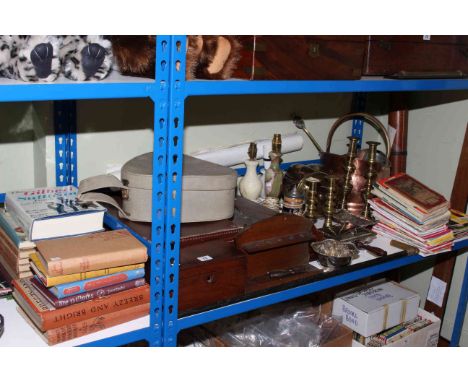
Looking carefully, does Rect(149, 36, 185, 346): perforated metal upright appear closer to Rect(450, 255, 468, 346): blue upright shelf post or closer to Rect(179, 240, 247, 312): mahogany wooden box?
Rect(179, 240, 247, 312): mahogany wooden box

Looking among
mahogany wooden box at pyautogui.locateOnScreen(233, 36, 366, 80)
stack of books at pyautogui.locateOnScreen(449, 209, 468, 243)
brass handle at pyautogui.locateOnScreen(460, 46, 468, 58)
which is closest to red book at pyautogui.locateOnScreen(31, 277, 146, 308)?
mahogany wooden box at pyautogui.locateOnScreen(233, 36, 366, 80)

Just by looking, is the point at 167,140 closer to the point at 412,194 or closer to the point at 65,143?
the point at 65,143

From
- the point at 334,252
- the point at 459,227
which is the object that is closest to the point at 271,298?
the point at 334,252

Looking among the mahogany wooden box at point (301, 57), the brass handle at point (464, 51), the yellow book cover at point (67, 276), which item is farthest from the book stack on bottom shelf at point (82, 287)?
the brass handle at point (464, 51)

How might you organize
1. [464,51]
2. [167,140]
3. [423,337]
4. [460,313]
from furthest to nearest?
[460,313] < [423,337] < [464,51] < [167,140]

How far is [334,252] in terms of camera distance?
1.65 metres

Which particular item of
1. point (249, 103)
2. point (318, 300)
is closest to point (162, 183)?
point (249, 103)

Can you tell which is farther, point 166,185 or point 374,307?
point 374,307

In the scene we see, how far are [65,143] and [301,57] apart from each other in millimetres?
749

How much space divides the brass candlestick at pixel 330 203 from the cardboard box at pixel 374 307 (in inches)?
11.7

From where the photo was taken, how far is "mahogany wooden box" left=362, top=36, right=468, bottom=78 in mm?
1687

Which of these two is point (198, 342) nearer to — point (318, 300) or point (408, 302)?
point (318, 300)

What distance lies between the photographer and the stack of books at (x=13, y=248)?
4.43 feet

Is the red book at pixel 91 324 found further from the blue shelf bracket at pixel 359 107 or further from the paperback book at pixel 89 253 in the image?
the blue shelf bracket at pixel 359 107
